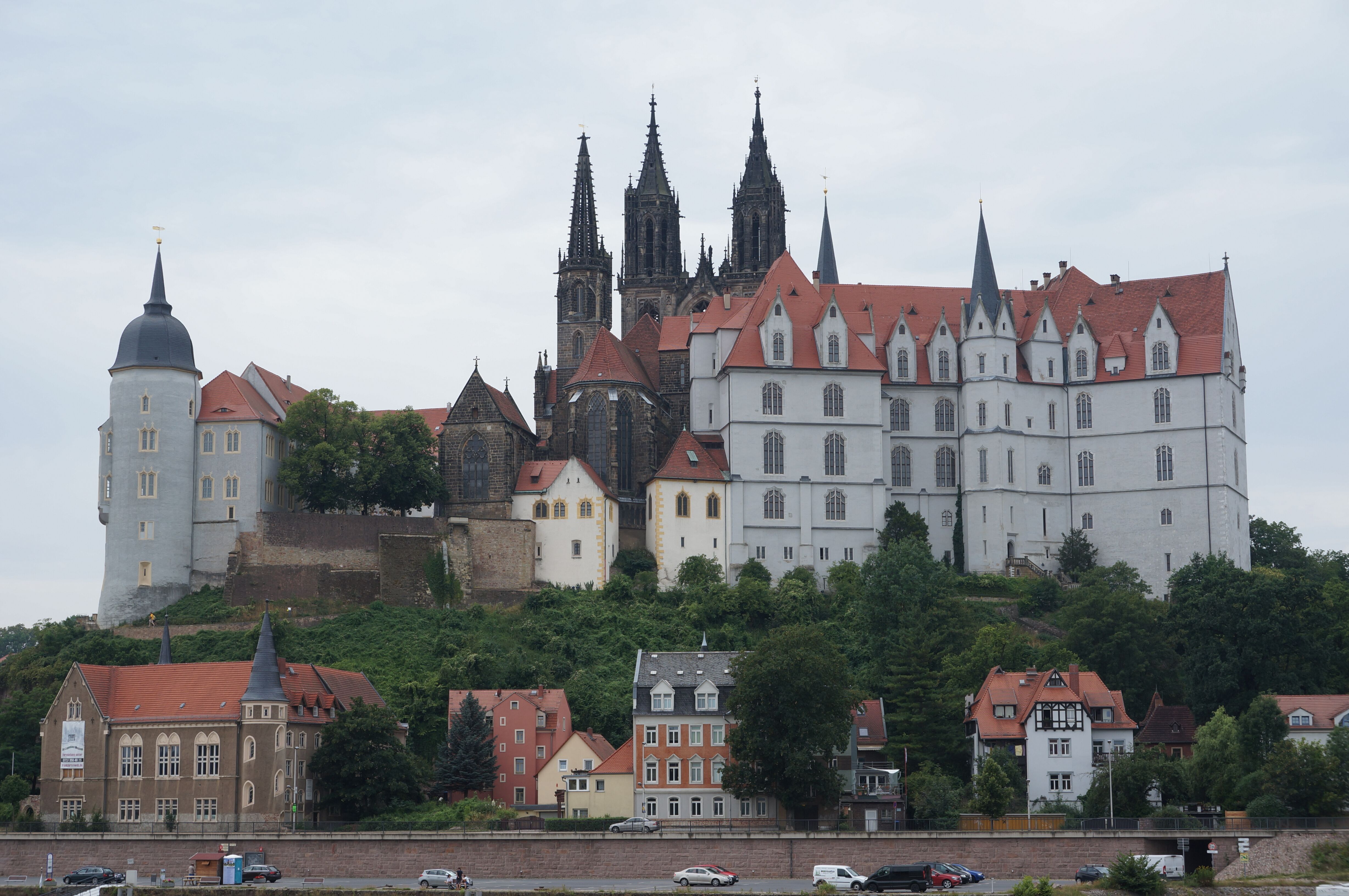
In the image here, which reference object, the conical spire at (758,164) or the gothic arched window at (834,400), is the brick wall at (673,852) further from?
the conical spire at (758,164)

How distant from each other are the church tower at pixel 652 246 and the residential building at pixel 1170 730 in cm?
5755

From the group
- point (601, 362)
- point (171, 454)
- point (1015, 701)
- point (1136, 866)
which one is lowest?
point (1136, 866)

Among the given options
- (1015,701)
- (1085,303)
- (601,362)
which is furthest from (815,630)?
(1085,303)

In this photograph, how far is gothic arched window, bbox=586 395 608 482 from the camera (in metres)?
104

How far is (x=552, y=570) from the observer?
319 ft

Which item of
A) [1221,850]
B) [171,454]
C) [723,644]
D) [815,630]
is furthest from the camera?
[171,454]

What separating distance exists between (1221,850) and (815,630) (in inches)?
713

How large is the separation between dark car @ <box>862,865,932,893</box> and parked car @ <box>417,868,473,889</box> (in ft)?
A: 45.0

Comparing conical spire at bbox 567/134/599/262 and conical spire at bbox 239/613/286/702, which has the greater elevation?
conical spire at bbox 567/134/599/262

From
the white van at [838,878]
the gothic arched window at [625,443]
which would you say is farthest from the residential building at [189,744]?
the gothic arched window at [625,443]

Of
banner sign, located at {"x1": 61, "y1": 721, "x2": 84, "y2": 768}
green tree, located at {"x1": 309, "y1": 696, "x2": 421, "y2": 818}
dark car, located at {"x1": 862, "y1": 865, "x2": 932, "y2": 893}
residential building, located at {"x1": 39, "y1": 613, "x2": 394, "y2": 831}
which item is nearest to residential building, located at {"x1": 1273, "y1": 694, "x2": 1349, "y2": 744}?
dark car, located at {"x1": 862, "y1": 865, "x2": 932, "y2": 893}

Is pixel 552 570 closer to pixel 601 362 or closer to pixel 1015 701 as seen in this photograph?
pixel 601 362

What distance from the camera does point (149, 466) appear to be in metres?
95.3

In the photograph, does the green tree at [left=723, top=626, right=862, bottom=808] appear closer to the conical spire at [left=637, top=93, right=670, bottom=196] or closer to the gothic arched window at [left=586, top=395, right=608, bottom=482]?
the gothic arched window at [left=586, top=395, right=608, bottom=482]
